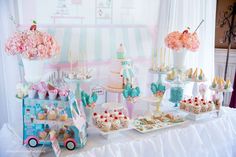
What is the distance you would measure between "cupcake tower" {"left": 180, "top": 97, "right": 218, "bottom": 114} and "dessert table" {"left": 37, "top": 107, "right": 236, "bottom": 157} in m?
0.08

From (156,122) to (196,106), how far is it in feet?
0.95

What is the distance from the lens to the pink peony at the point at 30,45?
5.09 ft

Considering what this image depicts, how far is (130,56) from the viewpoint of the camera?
8.14 ft

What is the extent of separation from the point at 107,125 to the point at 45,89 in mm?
380

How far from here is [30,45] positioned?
1553mm

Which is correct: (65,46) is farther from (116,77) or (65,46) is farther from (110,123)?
(110,123)

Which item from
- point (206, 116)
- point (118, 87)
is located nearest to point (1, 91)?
point (118, 87)

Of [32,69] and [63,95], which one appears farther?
[32,69]

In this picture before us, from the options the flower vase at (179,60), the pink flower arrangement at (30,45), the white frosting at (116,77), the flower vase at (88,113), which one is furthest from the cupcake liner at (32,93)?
the flower vase at (179,60)

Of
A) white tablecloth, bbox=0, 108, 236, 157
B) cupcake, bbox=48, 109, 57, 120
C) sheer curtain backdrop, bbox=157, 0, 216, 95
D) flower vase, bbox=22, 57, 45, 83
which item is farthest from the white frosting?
sheer curtain backdrop, bbox=157, 0, 216, 95

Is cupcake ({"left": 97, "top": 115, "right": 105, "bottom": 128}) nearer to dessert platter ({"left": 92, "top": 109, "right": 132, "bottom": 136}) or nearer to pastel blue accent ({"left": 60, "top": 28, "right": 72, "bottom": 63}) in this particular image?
dessert platter ({"left": 92, "top": 109, "right": 132, "bottom": 136})

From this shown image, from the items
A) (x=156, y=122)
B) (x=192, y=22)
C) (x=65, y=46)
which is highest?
(x=192, y=22)

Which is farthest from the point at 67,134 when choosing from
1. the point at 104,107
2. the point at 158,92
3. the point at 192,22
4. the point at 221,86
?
the point at 192,22

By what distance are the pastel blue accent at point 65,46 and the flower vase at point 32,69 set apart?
425 millimetres
